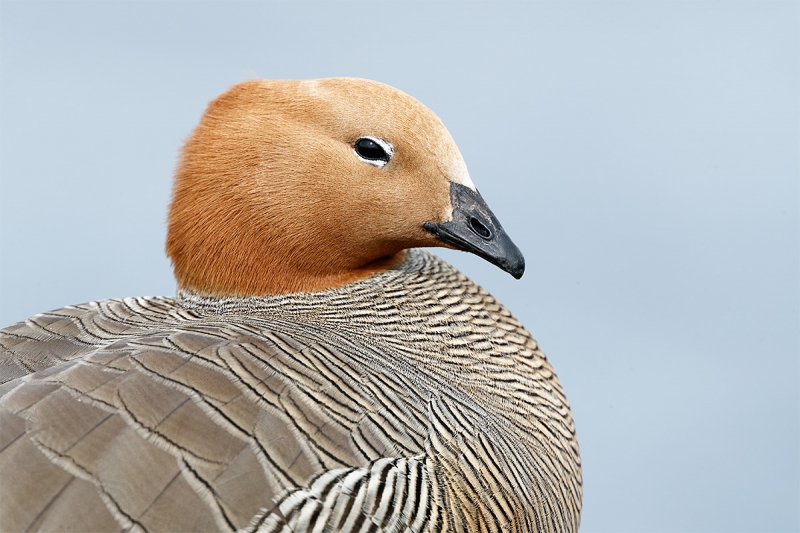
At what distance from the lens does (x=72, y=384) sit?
7.73ft

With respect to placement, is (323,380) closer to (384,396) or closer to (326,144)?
(384,396)

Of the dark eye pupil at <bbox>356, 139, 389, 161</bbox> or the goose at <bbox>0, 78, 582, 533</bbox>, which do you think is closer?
the goose at <bbox>0, 78, 582, 533</bbox>

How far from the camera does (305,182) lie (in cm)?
297

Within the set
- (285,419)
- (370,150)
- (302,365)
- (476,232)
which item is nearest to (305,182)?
(370,150)

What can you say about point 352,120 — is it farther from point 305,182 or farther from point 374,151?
point 305,182

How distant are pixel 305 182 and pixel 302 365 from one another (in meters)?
0.67

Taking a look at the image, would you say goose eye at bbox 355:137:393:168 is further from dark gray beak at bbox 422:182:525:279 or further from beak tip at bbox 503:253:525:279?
beak tip at bbox 503:253:525:279

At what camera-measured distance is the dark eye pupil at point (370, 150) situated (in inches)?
117

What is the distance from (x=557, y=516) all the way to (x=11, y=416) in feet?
4.91

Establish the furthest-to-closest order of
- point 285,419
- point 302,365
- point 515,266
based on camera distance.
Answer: point 515,266 < point 302,365 < point 285,419

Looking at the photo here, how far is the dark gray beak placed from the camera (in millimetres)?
2922

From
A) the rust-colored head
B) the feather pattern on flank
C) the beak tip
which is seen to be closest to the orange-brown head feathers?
the rust-colored head

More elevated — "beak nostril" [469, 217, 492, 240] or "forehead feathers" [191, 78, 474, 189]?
"forehead feathers" [191, 78, 474, 189]

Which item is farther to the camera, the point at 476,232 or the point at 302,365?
the point at 476,232
